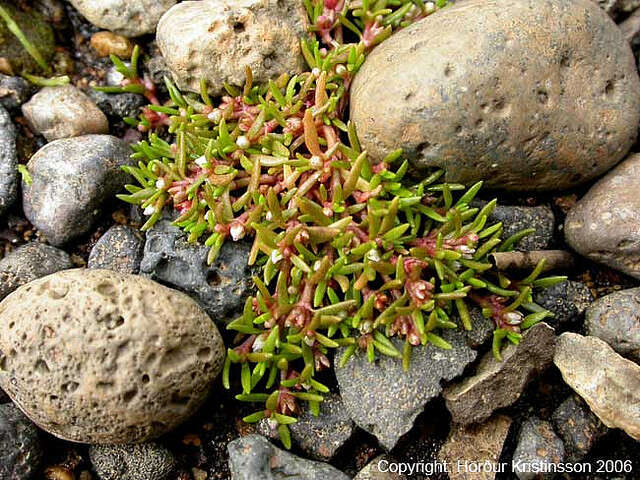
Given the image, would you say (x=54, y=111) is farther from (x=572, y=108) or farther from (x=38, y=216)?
(x=572, y=108)

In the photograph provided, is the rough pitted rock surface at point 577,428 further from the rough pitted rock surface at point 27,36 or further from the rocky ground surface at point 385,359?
the rough pitted rock surface at point 27,36

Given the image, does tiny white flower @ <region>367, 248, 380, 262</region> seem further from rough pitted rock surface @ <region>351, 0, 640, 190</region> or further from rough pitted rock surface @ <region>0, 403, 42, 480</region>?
rough pitted rock surface @ <region>0, 403, 42, 480</region>

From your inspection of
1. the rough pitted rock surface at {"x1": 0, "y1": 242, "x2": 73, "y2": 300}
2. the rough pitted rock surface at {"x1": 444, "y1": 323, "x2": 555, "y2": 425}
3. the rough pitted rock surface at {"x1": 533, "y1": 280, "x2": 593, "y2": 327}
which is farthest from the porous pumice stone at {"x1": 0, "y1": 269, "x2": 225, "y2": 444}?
the rough pitted rock surface at {"x1": 533, "y1": 280, "x2": 593, "y2": 327}

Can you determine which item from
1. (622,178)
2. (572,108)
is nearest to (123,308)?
(572,108)

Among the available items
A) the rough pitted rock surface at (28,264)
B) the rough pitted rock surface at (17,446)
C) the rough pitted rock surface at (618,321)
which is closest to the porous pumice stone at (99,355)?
the rough pitted rock surface at (17,446)

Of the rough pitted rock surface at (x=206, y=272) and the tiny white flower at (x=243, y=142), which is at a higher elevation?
the tiny white flower at (x=243, y=142)

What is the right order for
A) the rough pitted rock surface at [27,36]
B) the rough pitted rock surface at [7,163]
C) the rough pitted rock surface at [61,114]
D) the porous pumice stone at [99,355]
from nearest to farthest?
the porous pumice stone at [99,355] → the rough pitted rock surface at [7,163] → the rough pitted rock surface at [61,114] → the rough pitted rock surface at [27,36]

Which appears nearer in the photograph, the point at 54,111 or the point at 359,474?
the point at 359,474
